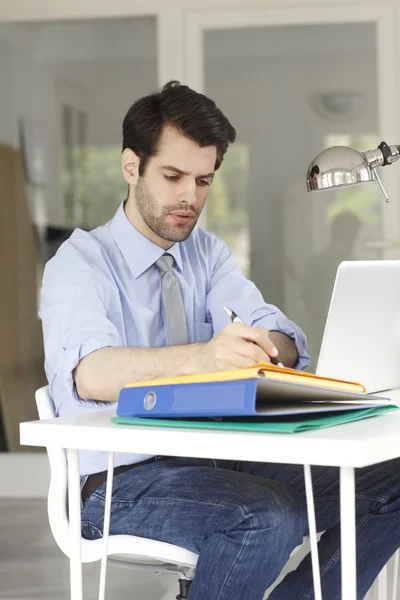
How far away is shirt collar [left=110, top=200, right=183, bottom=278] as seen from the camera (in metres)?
1.83

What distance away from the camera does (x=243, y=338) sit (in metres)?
1.27

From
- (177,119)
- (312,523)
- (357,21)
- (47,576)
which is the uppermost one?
(357,21)

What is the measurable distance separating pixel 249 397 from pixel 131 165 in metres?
0.97

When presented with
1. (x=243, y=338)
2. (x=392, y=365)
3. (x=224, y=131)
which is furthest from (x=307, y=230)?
(x=243, y=338)

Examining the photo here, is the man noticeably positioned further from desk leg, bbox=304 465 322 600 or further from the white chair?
desk leg, bbox=304 465 322 600

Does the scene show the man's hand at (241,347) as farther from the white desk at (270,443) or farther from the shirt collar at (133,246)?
the shirt collar at (133,246)

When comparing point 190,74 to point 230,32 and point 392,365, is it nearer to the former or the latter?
point 230,32

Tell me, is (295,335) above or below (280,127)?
below

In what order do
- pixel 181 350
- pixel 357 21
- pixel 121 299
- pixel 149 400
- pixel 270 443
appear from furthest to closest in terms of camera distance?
1. pixel 357 21
2. pixel 121 299
3. pixel 181 350
4. pixel 149 400
5. pixel 270 443

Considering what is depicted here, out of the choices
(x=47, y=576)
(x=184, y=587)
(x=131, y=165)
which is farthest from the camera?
(x=47, y=576)

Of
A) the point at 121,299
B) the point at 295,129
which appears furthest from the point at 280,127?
the point at 121,299

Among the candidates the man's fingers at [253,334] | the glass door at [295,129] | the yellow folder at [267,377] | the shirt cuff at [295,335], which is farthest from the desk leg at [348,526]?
the glass door at [295,129]

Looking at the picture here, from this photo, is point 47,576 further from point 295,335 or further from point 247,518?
point 247,518

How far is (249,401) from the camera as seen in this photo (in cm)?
108
